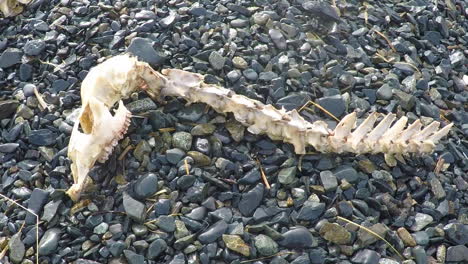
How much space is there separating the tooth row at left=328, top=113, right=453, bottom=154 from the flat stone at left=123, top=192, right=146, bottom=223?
100cm

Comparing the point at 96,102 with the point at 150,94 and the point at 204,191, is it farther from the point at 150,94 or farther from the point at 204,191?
the point at 204,191

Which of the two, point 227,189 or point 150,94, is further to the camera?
point 150,94

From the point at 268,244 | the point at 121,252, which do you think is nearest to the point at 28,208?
the point at 121,252

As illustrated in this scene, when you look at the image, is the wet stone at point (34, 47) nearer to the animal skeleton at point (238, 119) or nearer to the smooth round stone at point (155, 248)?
the animal skeleton at point (238, 119)

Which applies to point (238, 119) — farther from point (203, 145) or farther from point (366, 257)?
point (366, 257)

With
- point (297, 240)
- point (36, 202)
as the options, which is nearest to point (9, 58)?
point (36, 202)

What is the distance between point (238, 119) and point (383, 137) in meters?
0.76

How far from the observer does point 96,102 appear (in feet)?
8.71

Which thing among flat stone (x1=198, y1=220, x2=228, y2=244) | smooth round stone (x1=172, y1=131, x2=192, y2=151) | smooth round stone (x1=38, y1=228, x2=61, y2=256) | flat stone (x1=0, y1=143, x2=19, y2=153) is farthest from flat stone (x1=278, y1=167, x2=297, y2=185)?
flat stone (x1=0, y1=143, x2=19, y2=153)

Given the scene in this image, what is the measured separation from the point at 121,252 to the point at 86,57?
4.20ft

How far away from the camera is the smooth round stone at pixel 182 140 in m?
2.91

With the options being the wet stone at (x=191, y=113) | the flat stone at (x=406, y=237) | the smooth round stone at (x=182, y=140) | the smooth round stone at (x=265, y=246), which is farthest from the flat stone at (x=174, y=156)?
the flat stone at (x=406, y=237)

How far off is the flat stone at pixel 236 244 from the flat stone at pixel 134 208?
0.41 m

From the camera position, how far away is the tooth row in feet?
9.37
